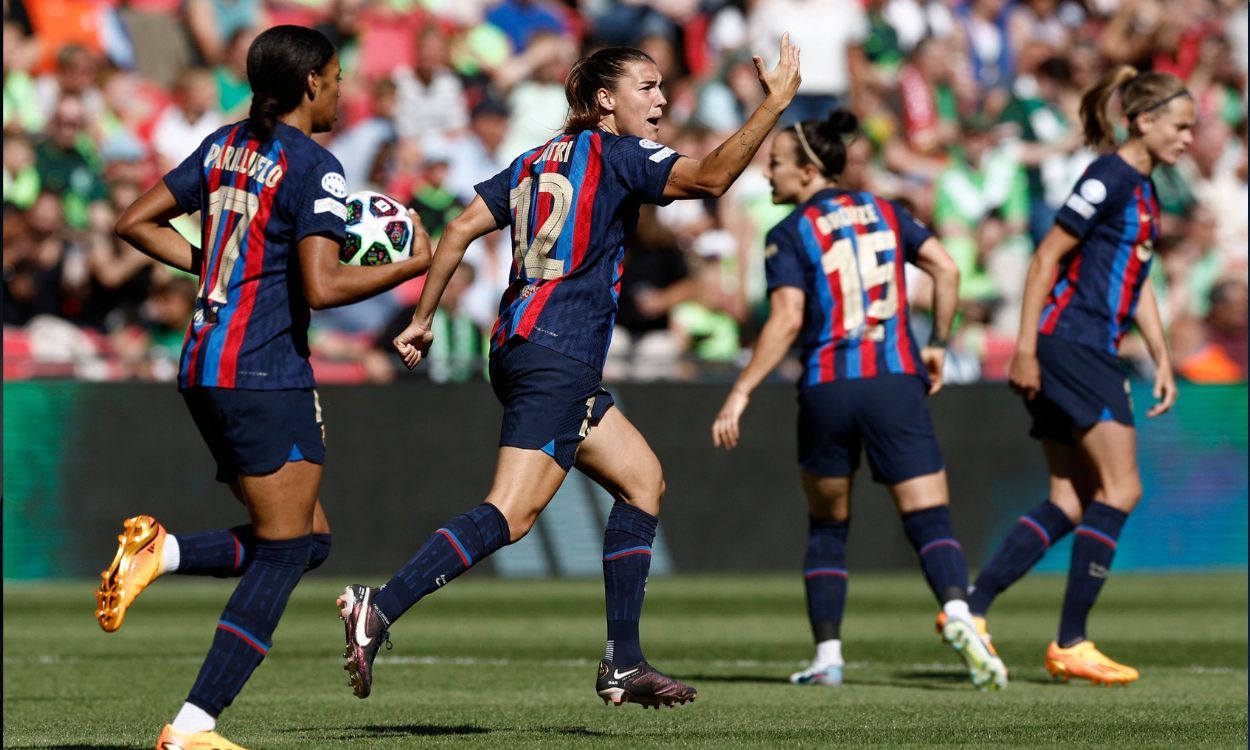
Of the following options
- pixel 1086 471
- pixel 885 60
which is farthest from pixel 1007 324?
pixel 1086 471

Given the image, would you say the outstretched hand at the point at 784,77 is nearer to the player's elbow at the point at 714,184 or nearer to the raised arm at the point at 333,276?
the player's elbow at the point at 714,184

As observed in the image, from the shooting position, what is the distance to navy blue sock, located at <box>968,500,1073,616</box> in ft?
27.1

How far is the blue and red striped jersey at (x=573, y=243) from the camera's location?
5.91 meters

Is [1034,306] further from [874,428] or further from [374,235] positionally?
[374,235]

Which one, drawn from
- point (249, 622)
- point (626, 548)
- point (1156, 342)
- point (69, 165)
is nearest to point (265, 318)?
point (249, 622)

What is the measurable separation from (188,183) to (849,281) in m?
3.13

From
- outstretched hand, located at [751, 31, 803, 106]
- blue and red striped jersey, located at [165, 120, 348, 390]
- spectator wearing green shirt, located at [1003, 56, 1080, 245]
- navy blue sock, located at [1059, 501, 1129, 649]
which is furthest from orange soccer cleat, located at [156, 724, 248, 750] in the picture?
spectator wearing green shirt, located at [1003, 56, 1080, 245]

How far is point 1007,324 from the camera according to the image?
15.2m

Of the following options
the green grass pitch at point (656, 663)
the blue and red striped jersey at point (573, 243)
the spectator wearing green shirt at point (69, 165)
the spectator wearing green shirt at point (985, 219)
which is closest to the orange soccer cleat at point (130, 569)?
the green grass pitch at point (656, 663)

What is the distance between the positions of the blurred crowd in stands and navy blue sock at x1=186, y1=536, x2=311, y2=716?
777 centimetres

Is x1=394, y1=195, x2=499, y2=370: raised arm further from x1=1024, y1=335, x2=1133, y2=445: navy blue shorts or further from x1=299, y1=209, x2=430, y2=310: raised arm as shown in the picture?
x1=1024, y1=335, x2=1133, y2=445: navy blue shorts

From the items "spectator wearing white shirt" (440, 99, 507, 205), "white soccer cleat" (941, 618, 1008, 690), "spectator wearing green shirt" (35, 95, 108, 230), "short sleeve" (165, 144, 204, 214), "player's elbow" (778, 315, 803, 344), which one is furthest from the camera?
"spectator wearing white shirt" (440, 99, 507, 205)

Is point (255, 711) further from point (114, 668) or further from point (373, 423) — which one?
point (373, 423)

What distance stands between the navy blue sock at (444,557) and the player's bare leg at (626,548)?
0.44 metres
